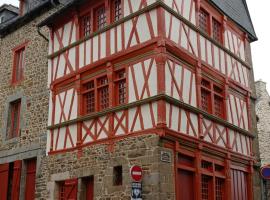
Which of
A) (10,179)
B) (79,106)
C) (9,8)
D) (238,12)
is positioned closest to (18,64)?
(9,8)

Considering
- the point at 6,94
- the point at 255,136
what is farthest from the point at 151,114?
the point at 6,94

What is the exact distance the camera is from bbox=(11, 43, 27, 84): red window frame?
15.6 m

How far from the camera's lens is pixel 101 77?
12133mm

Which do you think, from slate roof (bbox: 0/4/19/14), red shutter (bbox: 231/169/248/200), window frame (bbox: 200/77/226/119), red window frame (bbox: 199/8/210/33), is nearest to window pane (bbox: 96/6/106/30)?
red window frame (bbox: 199/8/210/33)

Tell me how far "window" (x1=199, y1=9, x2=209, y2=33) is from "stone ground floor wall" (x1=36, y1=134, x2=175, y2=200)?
176 inches

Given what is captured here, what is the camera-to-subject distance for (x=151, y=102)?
1034cm

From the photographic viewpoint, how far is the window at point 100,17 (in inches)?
499

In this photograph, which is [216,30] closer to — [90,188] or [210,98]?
[210,98]

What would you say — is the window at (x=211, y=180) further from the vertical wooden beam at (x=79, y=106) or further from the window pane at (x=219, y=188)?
the vertical wooden beam at (x=79, y=106)

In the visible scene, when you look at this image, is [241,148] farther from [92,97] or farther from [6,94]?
[6,94]

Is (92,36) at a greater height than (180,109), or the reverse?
(92,36)

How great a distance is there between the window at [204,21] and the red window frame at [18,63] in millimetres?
6616

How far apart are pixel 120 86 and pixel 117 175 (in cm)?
239

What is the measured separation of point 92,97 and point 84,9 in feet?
9.38
